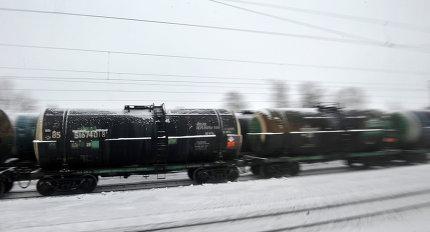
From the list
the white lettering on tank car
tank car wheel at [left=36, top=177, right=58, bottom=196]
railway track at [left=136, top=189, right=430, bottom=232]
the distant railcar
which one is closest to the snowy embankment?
railway track at [left=136, top=189, right=430, bottom=232]

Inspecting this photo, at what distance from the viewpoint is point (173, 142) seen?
47.5 feet

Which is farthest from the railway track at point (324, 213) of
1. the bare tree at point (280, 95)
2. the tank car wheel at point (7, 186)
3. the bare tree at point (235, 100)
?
the bare tree at point (235, 100)

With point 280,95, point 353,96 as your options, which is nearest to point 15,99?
point 280,95

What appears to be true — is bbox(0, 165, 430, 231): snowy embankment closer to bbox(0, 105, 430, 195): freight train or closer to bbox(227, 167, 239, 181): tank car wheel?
bbox(0, 105, 430, 195): freight train

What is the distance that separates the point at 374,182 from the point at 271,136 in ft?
16.5

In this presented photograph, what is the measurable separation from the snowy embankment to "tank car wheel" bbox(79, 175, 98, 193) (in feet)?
7.54

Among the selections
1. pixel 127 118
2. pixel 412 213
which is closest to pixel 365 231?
pixel 412 213

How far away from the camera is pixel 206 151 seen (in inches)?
592

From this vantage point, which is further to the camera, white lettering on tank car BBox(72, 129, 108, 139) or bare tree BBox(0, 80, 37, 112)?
bare tree BBox(0, 80, 37, 112)

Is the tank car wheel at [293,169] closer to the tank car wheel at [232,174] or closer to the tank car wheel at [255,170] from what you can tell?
the tank car wheel at [255,170]

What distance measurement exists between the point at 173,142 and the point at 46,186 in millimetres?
4705

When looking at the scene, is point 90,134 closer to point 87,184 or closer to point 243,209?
point 87,184

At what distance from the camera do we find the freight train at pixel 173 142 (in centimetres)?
1323

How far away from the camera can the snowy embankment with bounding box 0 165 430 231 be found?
7909 mm
